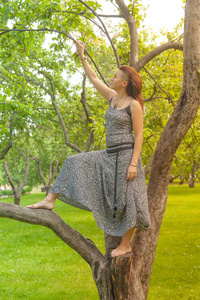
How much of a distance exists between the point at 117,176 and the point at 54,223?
93 cm

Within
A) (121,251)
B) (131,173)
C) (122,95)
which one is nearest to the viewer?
(131,173)

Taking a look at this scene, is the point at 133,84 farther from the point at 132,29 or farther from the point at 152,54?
the point at 132,29

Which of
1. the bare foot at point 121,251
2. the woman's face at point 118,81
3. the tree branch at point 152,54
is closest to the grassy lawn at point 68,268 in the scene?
the bare foot at point 121,251

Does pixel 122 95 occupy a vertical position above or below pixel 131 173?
above

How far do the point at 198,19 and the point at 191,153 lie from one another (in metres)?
9.26

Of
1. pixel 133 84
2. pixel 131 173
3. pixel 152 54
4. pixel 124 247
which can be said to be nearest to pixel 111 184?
pixel 131 173

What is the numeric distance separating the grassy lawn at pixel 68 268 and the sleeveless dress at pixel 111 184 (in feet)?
14.3

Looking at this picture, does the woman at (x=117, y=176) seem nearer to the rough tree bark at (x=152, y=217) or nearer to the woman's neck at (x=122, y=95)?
the woman's neck at (x=122, y=95)

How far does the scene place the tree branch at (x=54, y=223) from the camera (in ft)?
11.7

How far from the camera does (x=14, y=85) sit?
35.2 feet

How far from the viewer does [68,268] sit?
9.38 meters

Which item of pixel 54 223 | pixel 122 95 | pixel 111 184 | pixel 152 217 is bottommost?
pixel 152 217

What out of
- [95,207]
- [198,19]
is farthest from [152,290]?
[198,19]

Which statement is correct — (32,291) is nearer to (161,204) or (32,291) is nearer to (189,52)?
(161,204)
